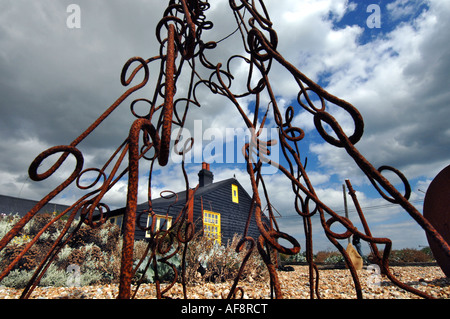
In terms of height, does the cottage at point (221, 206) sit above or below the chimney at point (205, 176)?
below

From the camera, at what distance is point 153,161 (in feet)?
3.65

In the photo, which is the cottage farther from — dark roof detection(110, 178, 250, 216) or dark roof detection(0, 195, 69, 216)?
dark roof detection(0, 195, 69, 216)

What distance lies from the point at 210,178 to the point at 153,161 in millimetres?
16125

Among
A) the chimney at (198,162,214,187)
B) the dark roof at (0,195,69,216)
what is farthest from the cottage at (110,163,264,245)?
the dark roof at (0,195,69,216)

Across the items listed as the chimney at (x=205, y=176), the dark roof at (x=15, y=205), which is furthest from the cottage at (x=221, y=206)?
the dark roof at (x=15, y=205)

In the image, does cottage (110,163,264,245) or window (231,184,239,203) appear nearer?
cottage (110,163,264,245)

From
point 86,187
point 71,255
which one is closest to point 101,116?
point 86,187

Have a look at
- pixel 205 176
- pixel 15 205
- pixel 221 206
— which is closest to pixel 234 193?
pixel 221 206

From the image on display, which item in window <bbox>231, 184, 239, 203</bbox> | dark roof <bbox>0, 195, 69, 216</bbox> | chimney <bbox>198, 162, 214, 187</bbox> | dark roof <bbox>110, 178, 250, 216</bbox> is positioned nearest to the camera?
dark roof <bbox>110, 178, 250, 216</bbox>

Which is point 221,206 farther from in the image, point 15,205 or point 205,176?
point 15,205

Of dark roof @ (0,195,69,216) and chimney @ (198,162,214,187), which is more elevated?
chimney @ (198,162,214,187)

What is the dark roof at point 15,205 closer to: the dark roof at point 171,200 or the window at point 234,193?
the dark roof at point 171,200
